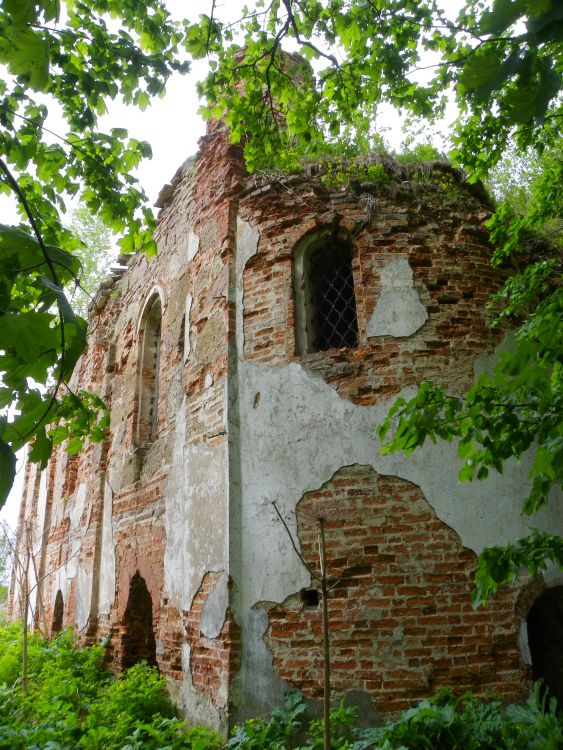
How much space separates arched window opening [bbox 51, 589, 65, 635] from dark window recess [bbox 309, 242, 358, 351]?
7.36 metres

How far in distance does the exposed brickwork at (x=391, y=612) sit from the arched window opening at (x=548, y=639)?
834 mm

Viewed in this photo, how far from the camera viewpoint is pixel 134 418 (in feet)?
26.5

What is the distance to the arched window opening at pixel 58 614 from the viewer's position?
10180 mm

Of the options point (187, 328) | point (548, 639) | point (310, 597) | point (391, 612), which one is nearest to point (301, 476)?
point (310, 597)

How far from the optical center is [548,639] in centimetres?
528

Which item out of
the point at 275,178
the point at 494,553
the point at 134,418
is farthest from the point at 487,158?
the point at 134,418

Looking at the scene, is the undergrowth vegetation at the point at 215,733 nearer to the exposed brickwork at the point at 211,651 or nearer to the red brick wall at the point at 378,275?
the exposed brickwork at the point at 211,651

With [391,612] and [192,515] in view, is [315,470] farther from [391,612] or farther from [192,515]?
[192,515]

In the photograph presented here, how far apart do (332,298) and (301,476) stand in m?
1.90

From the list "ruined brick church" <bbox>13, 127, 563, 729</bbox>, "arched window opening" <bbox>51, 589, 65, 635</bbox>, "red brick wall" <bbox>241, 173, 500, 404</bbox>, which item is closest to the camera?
"ruined brick church" <bbox>13, 127, 563, 729</bbox>

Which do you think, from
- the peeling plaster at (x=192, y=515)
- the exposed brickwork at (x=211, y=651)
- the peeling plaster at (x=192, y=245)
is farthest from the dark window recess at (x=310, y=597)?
the peeling plaster at (x=192, y=245)

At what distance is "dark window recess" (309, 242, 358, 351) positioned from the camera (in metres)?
5.77

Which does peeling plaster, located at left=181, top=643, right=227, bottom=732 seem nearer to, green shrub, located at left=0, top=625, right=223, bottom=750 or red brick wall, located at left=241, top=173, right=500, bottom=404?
green shrub, located at left=0, top=625, right=223, bottom=750

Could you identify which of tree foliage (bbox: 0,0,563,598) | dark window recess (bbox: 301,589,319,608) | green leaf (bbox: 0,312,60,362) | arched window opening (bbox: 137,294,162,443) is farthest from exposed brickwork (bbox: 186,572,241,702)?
green leaf (bbox: 0,312,60,362)
